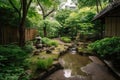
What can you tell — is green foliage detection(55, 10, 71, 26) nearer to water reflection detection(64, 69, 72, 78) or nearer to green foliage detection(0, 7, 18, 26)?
green foliage detection(0, 7, 18, 26)

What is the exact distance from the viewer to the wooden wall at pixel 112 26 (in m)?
10.9

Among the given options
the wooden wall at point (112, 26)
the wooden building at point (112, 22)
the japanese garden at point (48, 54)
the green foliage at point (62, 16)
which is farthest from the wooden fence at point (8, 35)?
the green foliage at point (62, 16)

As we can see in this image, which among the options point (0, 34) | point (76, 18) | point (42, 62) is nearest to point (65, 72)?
point (42, 62)

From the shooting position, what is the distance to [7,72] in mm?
6066

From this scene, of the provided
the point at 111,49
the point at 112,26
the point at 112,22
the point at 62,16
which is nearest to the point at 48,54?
the point at 111,49

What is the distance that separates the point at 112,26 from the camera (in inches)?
450

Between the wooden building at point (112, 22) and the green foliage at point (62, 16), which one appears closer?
the wooden building at point (112, 22)

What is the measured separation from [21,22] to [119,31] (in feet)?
23.3

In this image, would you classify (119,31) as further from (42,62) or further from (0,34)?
(0,34)

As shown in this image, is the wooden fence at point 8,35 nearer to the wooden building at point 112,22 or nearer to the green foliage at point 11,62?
the green foliage at point 11,62

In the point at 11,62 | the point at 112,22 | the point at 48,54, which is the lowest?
the point at 48,54

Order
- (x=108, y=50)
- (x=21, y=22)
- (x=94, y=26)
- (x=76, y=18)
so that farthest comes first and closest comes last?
(x=76, y=18) < (x=94, y=26) < (x=21, y=22) < (x=108, y=50)

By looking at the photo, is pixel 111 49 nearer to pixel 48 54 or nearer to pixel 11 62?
pixel 48 54

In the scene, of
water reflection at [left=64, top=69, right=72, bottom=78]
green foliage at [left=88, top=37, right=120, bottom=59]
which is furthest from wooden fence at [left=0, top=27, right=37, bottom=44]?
green foliage at [left=88, top=37, right=120, bottom=59]
